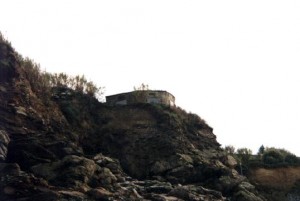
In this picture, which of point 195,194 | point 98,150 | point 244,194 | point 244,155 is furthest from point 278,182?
point 98,150

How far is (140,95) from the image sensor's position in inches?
1719

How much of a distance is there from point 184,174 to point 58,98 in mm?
10873

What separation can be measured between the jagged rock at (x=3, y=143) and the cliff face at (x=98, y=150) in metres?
0.07

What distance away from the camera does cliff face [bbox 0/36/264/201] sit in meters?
24.8

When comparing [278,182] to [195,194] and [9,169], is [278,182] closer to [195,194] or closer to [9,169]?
[195,194]

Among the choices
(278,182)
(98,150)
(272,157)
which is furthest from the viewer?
(272,157)

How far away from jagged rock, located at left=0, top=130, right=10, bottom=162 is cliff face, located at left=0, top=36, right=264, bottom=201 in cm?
7

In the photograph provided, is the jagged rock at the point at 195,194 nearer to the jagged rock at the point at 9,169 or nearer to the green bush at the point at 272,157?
the jagged rock at the point at 9,169

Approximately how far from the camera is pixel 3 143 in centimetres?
2569

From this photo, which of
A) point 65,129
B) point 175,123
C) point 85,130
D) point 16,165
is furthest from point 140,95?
point 16,165

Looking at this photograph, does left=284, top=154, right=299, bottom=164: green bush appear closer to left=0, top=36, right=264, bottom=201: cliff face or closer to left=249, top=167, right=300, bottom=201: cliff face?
left=249, top=167, right=300, bottom=201: cliff face

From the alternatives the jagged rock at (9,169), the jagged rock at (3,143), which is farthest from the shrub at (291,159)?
the jagged rock at (9,169)

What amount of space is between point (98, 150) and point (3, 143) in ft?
35.6

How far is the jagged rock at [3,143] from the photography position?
25.2 meters
